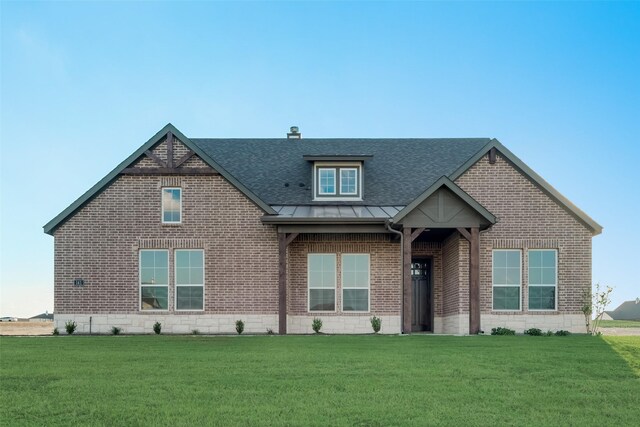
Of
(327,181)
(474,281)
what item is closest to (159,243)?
(327,181)

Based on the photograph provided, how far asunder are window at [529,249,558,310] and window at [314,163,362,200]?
6.11m

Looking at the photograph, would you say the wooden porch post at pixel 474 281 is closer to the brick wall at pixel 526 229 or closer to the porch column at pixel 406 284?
the brick wall at pixel 526 229

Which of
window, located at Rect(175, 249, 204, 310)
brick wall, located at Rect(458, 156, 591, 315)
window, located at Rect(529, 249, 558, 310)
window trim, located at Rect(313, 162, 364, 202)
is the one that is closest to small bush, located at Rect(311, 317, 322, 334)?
window, located at Rect(175, 249, 204, 310)

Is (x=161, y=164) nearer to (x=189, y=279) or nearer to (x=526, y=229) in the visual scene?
(x=189, y=279)

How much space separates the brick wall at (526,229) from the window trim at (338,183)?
3.33 metres

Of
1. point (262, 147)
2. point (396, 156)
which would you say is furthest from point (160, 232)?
point (396, 156)

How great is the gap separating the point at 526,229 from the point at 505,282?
1.81 meters

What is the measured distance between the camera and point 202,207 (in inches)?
933

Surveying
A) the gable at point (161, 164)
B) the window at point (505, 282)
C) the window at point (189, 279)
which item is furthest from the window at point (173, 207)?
the window at point (505, 282)

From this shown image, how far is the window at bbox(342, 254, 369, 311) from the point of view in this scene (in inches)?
958

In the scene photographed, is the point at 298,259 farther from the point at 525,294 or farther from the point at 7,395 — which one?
the point at 7,395

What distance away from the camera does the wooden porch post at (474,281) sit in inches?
871

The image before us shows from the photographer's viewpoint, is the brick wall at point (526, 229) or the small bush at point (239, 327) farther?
the brick wall at point (526, 229)

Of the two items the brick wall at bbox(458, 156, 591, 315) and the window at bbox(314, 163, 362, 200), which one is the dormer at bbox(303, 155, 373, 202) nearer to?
the window at bbox(314, 163, 362, 200)
